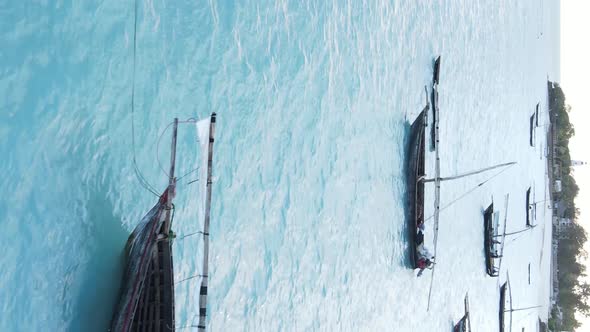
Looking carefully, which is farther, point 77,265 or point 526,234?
point 526,234

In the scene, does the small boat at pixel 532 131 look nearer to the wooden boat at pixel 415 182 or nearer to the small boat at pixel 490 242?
the small boat at pixel 490 242

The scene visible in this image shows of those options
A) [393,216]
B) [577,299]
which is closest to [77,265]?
[393,216]

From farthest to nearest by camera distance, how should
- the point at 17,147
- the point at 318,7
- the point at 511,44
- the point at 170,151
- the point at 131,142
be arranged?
the point at 511,44 < the point at 318,7 < the point at 170,151 < the point at 131,142 < the point at 17,147

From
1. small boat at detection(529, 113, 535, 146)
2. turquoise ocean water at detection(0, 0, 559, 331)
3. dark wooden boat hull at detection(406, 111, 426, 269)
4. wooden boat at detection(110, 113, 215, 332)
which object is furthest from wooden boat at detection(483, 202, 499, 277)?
wooden boat at detection(110, 113, 215, 332)

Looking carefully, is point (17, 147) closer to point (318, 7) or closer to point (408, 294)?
point (318, 7)

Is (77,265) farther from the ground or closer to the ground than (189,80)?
closer to the ground

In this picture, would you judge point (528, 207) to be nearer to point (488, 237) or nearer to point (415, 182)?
point (488, 237)

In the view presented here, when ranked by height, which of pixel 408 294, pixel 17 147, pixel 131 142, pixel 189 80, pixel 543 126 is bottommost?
pixel 408 294
